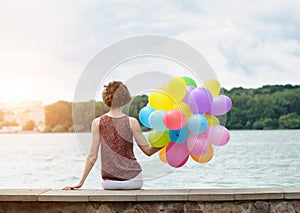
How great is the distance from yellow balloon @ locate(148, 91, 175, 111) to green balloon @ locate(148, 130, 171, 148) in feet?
0.50

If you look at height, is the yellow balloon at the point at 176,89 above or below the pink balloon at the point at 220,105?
above

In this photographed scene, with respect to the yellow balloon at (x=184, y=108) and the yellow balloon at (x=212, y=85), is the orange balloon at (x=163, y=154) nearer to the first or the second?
the yellow balloon at (x=184, y=108)

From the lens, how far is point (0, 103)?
21.4 metres

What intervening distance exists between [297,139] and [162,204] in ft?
81.7

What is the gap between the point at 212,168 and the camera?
61.4ft

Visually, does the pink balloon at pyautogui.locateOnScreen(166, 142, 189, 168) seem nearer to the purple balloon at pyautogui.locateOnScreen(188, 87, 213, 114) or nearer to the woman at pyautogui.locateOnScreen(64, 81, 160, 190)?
the woman at pyautogui.locateOnScreen(64, 81, 160, 190)

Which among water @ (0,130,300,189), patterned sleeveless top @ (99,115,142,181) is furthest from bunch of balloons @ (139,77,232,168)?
water @ (0,130,300,189)

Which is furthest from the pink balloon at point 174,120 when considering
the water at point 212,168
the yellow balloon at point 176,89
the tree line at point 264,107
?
the tree line at point 264,107

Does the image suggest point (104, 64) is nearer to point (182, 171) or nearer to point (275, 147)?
point (182, 171)

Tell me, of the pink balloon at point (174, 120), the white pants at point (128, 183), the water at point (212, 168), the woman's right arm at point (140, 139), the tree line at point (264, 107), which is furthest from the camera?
the tree line at point (264, 107)

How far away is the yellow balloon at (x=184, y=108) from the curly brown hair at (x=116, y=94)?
1.00 feet

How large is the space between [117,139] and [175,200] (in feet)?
1.68

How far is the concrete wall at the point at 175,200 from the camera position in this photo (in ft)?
12.4

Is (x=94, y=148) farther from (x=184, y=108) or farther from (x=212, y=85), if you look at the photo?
(x=212, y=85)
